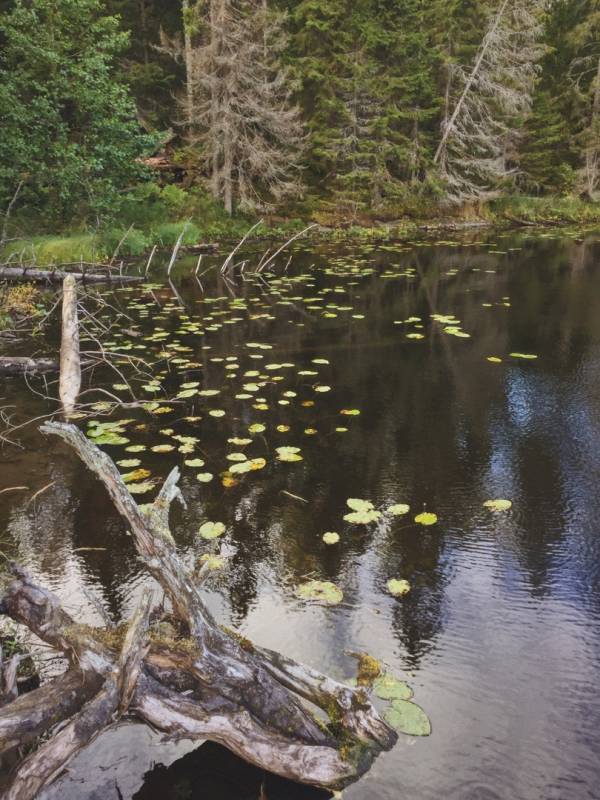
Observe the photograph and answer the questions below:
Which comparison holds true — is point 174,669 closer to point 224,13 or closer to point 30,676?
point 30,676

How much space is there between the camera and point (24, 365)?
7.26 metres

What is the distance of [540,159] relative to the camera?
29453 mm

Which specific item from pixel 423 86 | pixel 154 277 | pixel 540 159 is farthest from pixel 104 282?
pixel 540 159

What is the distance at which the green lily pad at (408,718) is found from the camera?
8.71ft

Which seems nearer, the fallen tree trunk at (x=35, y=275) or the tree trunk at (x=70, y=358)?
the tree trunk at (x=70, y=358)

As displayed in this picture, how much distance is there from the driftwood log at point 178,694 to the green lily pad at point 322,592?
101 cm

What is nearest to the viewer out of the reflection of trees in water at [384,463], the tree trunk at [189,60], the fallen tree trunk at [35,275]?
the reflection of trees in water at [384,463]

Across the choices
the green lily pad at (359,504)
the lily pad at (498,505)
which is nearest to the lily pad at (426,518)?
the green lily pad at (359,504)

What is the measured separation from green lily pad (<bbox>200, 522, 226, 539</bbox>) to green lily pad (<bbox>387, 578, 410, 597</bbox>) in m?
1.28

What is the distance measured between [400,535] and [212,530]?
1373mm

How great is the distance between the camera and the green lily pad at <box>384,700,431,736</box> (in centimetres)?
265

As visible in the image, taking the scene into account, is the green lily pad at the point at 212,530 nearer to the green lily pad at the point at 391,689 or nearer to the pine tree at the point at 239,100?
the green lily pad at the point at 391,689

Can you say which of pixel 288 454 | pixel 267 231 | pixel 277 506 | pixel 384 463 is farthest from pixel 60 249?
pixel 277 506

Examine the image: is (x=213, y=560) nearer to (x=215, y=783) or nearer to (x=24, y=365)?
(x=215, y=783)
